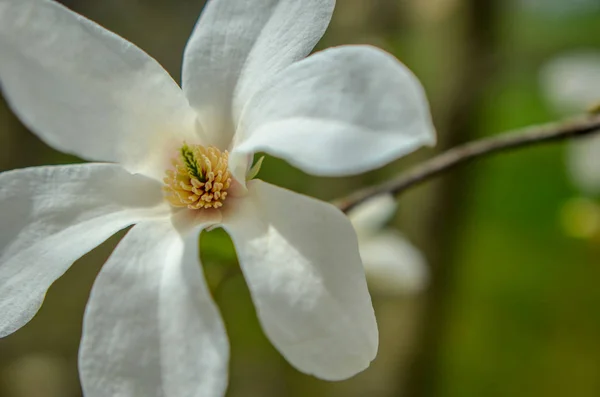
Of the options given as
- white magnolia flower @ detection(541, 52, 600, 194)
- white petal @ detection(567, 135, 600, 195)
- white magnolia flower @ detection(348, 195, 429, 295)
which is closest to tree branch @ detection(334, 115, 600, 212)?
white magnolia flower @ detection(348, 195, 429, 295)

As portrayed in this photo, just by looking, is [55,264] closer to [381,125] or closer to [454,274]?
[381,125]

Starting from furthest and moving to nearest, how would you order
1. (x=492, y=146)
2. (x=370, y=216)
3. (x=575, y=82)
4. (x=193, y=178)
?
(x=575, y=82)
(x=370, y=216)
(x=492, y=146)
(x=193, y=178)

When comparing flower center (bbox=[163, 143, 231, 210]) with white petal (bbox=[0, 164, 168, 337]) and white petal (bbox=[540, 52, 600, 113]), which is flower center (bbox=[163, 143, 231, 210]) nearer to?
white petal (bbox=[0, 164, 168, 337])

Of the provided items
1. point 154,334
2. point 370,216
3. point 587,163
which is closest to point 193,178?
point 154,334

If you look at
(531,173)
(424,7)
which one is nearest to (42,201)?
(424,7)

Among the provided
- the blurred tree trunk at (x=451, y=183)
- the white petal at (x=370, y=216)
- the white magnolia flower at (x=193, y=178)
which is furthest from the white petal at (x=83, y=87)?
the blurred tree trunk at (x=451, y=183)

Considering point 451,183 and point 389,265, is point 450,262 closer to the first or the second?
point 451,183

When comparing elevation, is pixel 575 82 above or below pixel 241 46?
below
